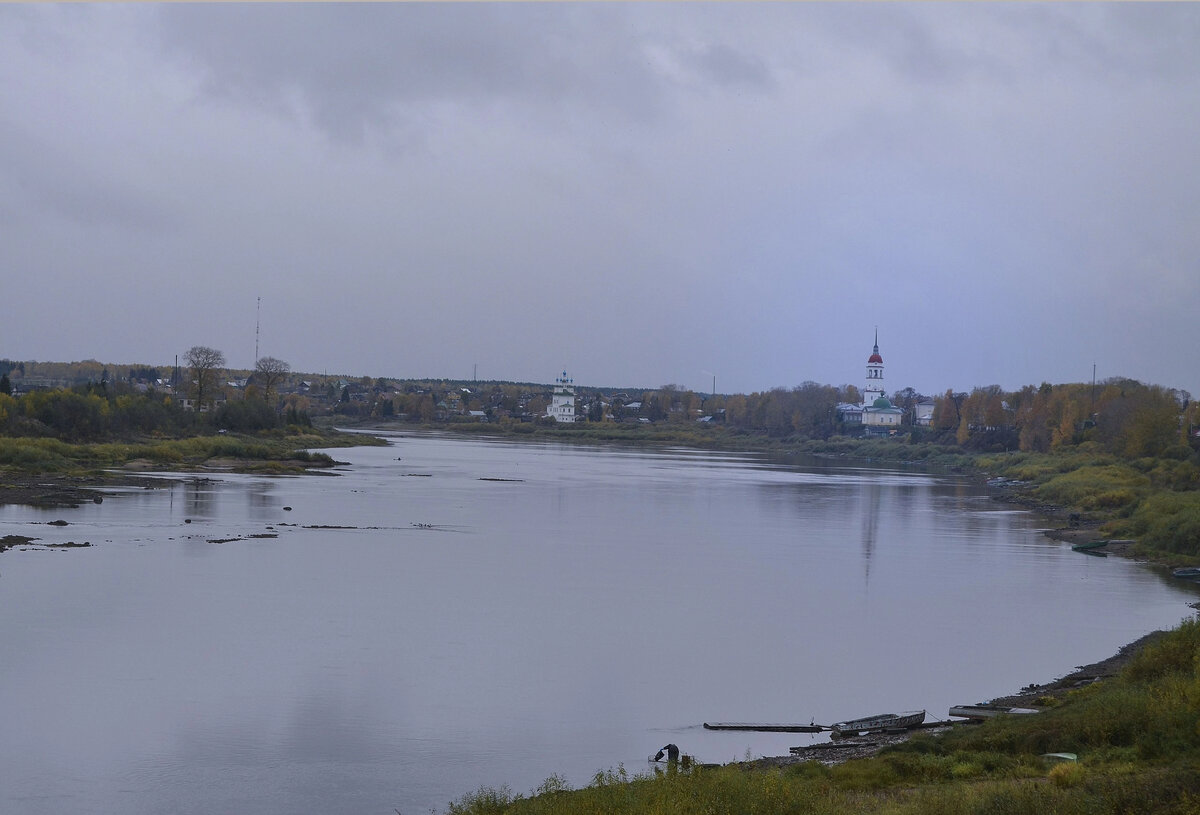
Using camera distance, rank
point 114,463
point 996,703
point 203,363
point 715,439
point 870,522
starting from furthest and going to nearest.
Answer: point 715,439
point 203,363
point 114,463
point 870,522
point 996,703

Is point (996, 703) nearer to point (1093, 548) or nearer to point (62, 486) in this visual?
point (1093, 548)

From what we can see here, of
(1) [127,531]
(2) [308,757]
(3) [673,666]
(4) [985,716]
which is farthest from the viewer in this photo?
(1) [127,531]

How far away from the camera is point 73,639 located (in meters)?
14.0

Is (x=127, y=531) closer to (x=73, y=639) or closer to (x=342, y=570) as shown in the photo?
(x=342, y=570)

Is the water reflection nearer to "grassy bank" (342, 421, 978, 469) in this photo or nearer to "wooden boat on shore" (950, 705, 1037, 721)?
"wooden boat on shore" (950, 705, 1037, 721)

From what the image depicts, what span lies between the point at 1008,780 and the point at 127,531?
65.1ft

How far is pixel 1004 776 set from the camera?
26.3ft

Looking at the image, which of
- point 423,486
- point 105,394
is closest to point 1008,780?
point 423,486

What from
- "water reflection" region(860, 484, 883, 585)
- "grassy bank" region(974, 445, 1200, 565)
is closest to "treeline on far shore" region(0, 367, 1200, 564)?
"grassy bank" region(974, 445, 1200, 565)

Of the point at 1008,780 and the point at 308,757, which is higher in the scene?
the point at 1008,780

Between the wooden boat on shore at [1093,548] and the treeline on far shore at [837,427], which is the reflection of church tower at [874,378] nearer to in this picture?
the treeline on far shore at [837,427]

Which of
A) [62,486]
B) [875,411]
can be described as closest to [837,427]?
[875,411]

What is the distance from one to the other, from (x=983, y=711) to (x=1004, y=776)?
3309 mm

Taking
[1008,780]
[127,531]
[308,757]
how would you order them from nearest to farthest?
1. [1008,780]
2. [308,757]
3. [127,531]
